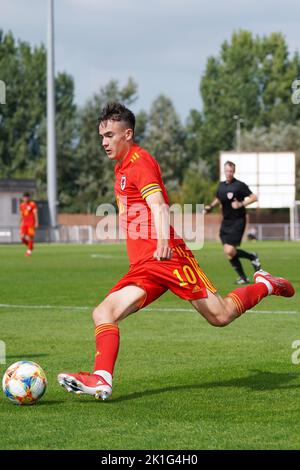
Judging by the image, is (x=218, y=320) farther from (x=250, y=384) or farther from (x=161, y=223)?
(x=161, y=223)

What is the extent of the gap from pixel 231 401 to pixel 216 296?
0.83 metres

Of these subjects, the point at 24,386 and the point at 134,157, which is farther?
the point at 134,157

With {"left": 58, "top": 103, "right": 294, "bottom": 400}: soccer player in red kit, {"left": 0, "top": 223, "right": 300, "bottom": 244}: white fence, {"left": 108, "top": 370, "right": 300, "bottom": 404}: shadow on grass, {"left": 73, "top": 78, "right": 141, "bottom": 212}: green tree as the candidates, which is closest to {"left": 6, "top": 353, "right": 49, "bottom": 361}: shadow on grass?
{"left": 108, "top": 370, "right": 300, "bottom": 404}: shadow on grass

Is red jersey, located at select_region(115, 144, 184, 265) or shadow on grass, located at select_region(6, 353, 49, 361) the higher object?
red jersey, located at select_region(115, 144, 184, 265)

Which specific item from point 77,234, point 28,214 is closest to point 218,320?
point 28,214

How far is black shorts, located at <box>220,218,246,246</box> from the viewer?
59.5ft

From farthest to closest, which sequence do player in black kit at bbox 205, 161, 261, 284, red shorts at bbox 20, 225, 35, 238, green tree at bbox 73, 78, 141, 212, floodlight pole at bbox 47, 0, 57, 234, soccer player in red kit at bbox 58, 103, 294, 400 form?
green tree at bbox 73, 78, 141, 212 → floodlight pole at bbox 47, 0, 57, 234 → red shorts at bbox 20, 225, 35, 238 → player in black kit at bbox 205, 161, 261, 284 → soccer player in red kit at bbox 58, 103, 294, 400

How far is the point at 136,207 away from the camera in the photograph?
692cm

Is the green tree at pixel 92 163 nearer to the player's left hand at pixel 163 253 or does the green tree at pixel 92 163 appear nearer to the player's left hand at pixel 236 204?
Answer: the player's left hand at pixel 236 204

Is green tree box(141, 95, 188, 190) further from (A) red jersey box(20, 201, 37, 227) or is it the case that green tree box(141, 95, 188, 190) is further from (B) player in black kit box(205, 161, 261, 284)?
(B) player in black kit box(205, 161, 261, 284)

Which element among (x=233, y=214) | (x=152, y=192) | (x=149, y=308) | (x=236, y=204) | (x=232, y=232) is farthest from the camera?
(x=233, y=214)

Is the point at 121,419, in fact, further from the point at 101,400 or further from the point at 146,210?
the point at 146,210

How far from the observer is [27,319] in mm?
12180

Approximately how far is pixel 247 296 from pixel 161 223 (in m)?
1.36
